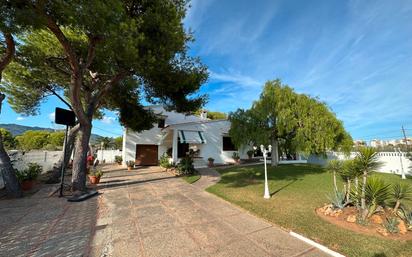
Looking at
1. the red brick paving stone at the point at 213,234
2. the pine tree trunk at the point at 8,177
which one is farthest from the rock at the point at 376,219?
the pine tree trunk at the point at 8,177

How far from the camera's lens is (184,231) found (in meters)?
5.06

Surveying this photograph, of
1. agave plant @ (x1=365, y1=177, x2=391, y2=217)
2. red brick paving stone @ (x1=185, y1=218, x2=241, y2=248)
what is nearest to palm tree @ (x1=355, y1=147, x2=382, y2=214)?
agave plant @ (x1=365, y1=177, x2=391, y2=217)

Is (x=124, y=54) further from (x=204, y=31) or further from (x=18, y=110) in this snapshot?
(x=18, y=110)

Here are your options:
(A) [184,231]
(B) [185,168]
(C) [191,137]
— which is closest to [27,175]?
(B) [185,168]

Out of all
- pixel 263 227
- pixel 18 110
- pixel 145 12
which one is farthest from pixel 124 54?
pixel 18 110

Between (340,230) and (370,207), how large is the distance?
5.06 ft

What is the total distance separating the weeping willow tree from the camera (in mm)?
14500

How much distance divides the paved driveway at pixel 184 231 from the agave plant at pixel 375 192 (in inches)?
116

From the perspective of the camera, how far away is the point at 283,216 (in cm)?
606

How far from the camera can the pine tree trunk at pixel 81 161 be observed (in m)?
9.50

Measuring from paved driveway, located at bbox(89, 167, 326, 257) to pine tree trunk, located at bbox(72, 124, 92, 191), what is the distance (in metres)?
2.52

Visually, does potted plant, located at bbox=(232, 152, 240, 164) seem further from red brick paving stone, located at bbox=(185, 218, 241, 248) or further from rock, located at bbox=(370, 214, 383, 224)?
red brick paving stone, located at bbox=(185, 218, 241, 248)

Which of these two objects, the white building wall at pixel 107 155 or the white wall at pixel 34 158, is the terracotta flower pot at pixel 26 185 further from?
the white building wall at pixel 107 155

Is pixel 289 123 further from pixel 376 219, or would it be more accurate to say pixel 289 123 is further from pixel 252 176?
pixel 376 219
